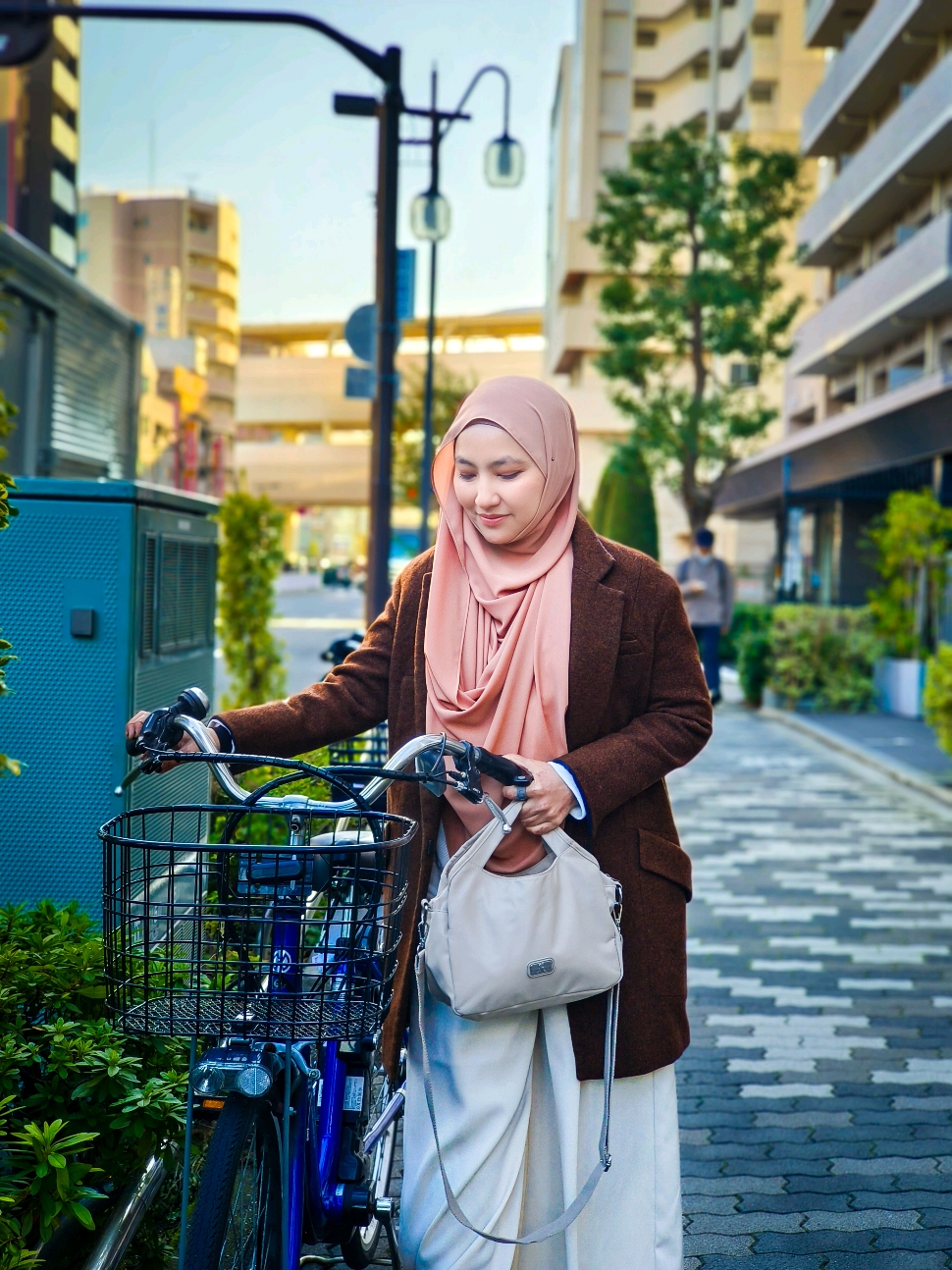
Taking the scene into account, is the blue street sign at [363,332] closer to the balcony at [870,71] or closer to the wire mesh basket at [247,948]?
the wire mesh basket at [247,948]

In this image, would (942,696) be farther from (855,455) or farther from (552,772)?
(855,455)

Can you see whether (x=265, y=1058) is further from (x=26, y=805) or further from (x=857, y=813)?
(x=857, y=813)

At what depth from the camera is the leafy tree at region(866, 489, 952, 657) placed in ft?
56.1

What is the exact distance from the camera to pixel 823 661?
60.8ft

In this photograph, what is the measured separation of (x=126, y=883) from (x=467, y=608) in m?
0.81

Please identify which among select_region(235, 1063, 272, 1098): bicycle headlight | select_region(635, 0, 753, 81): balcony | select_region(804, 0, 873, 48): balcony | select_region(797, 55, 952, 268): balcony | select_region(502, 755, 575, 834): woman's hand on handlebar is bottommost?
select_region(235, 1063, 272, 1098): bicycle headlight

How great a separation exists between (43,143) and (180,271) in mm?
67813

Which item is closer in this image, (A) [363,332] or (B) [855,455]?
(A) [363,332]

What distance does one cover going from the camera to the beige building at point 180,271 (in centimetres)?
7706

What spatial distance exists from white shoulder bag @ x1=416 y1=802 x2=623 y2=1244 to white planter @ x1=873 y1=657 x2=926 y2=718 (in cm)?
1581

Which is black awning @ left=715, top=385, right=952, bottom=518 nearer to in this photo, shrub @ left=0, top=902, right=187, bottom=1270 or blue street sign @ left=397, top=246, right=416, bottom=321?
blue street sign @ left=397, top=246, right=416, bottom=321

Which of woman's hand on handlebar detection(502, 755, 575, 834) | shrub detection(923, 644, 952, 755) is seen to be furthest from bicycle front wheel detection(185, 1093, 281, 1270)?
shrub detection(923, 644, 952, 755)

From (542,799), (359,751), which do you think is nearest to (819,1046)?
(359,751)

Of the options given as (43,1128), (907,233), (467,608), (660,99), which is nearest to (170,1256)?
(43,1128)
